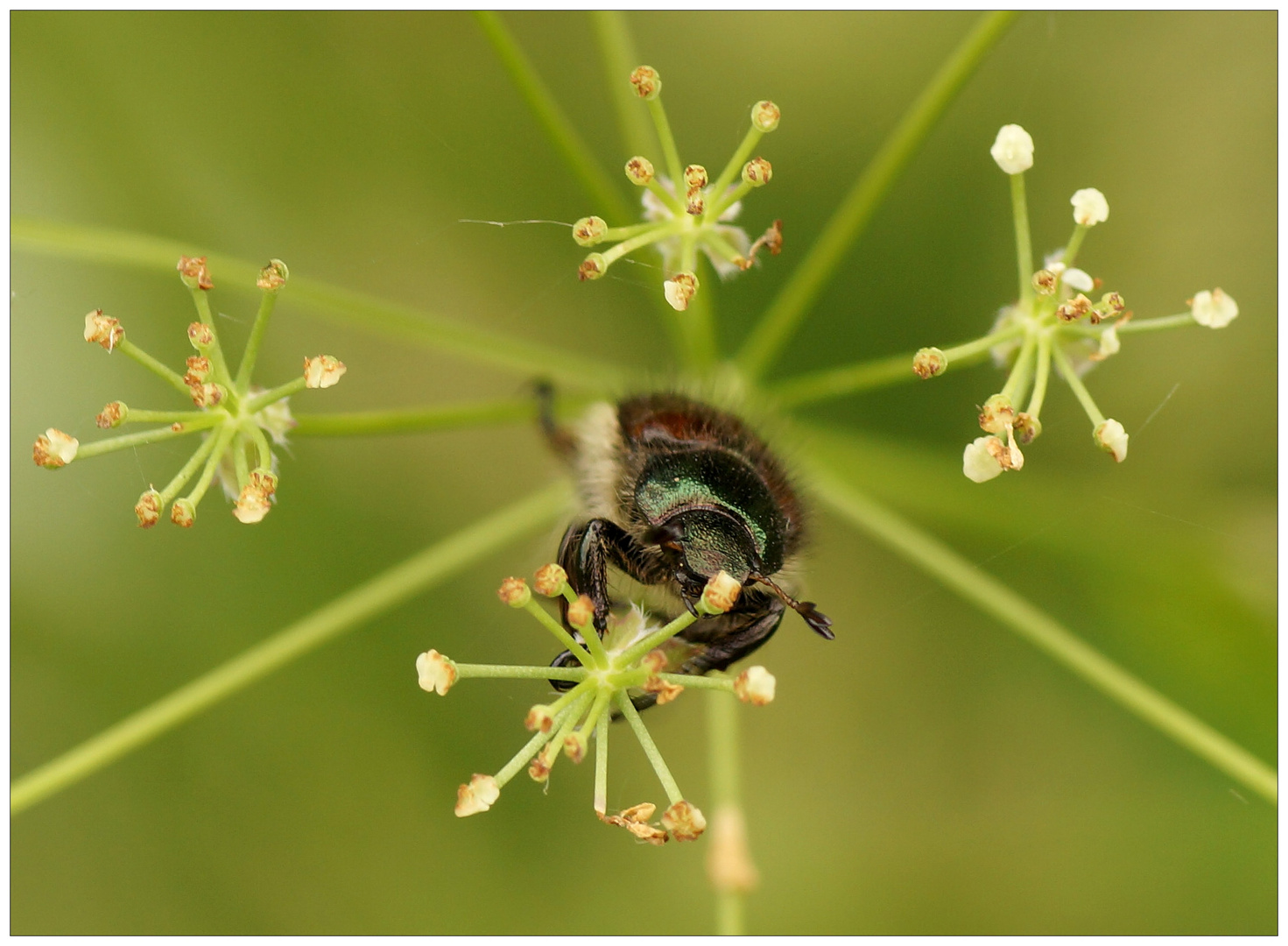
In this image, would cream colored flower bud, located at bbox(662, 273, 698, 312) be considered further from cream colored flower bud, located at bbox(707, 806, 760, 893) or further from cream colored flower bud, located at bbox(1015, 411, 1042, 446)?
cream colored flower bud, located at bbox(707, 806, 760, 893)

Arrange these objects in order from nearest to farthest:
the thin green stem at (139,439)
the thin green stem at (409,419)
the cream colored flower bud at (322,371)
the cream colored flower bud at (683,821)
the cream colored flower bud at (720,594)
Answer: the cream colored flower bud at (720,594)
the cream colored flower bud at (683,821)
the thin green stem at (139,439)
the cream colored flower bud at (322,371)
the thin green stem at (409,419)

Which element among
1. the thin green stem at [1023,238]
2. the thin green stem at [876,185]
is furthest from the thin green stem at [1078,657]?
the thin green stem at [1023,238]

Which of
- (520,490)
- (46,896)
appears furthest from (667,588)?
(46,896)

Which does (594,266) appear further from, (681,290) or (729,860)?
(729,860)

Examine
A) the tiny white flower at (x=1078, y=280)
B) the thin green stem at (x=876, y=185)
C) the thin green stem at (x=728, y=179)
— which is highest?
the thin green stem at (x=876, y=185)

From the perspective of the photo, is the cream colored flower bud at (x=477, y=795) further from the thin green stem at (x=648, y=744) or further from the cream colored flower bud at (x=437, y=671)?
the thin green stem at (x=648, y=744)

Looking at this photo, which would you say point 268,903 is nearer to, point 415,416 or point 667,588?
point 415,416

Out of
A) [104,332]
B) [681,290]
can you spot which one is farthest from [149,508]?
[681,290]
